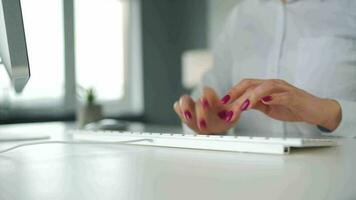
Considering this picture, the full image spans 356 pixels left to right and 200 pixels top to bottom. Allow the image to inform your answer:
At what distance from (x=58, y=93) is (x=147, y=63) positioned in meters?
0.71

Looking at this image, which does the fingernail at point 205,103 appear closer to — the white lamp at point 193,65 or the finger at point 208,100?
the finger at point 208,100

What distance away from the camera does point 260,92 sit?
71 centimetres

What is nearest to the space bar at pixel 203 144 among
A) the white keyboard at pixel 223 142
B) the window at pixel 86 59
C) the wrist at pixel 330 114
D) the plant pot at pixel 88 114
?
the white keyboard at pixel 223 142

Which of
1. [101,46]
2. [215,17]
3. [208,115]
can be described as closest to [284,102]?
[208,115]

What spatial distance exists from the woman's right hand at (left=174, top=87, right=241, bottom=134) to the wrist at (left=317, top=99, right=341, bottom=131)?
0.14 meters

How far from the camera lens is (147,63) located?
3240mm

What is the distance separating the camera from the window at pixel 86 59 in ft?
8.50

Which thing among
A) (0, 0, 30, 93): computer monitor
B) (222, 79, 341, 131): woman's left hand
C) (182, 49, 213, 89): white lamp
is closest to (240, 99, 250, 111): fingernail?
(222, 79, 341, 131): woman's left hand

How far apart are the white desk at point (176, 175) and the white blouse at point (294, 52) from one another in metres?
0.29

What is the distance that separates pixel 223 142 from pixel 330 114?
231mm

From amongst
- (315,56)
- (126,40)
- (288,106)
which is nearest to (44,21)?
(126,40)

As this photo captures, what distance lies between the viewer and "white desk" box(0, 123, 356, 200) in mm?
375

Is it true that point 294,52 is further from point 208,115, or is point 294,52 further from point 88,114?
point 88,114

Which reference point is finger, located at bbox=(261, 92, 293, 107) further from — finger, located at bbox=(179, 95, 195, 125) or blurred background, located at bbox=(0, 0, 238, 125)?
blurred background, located at bbox=(0, 0, 238, 125)
